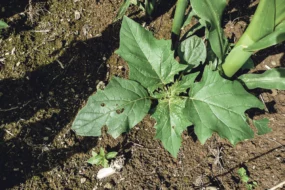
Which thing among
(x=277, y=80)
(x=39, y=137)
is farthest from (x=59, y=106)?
(x=277, y=80)

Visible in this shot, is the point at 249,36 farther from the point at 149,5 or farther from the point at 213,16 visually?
the point at 149,5

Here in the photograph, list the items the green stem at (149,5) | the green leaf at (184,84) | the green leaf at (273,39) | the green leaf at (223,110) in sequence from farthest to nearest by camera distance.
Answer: the green stem at (149,5) → the green leaf at (184,84) → the green leaf at (223,110) → the green leaf at (273,39)

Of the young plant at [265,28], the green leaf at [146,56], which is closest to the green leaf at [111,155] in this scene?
the green leaf at [146,56]

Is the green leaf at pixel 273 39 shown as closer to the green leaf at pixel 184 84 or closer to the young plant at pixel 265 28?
the young plant at pixel 265 28

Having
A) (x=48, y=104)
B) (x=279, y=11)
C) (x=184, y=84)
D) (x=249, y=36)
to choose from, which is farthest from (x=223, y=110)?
(x=48, y=104)

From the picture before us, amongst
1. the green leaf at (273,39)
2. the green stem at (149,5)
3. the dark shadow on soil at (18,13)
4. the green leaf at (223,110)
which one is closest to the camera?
the green leaf at (273,39)

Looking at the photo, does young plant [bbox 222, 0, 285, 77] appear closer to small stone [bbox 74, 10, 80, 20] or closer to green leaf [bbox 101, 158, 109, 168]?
green leaf [bbox 101, 158, 109, 168]
